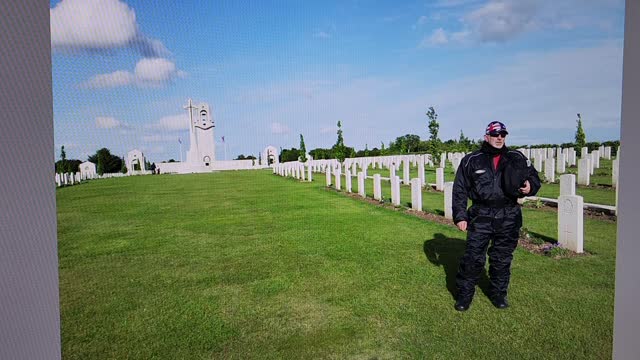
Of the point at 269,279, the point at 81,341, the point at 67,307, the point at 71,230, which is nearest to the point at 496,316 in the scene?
the point at 269,279

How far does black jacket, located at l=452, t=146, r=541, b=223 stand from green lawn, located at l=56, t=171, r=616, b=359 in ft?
3.03

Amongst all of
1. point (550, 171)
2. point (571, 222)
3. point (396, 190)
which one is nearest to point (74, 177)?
point (396, 190)

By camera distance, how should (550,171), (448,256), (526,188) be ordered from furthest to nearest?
(550,171), (448,256), (526,188)

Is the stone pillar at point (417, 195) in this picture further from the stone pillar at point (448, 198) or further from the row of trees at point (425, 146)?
the row of trees at point (425, 146)

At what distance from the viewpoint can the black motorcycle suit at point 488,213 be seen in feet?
9.94

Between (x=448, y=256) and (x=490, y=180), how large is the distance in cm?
191

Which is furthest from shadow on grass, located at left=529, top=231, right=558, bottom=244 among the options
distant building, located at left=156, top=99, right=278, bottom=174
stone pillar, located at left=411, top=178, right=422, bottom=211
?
distant building, located at left=156, top=99, right=278, bottom=174

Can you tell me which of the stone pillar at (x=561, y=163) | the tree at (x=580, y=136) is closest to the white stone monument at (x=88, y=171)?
the stone pillar at (x=561, y=163)

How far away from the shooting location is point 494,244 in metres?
3.17

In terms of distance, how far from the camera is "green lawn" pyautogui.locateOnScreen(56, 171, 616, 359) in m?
2.60

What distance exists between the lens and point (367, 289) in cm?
363

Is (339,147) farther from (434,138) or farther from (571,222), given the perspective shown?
(571,222)

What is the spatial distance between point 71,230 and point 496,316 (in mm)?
7878

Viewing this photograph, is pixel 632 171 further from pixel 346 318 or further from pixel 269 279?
pixel 269 279
